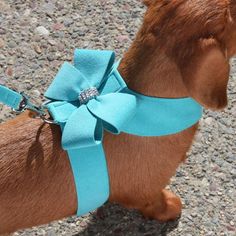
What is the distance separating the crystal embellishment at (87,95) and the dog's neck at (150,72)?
0.12 meters

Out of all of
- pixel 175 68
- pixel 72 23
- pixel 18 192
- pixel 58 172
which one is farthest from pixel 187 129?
pixel 72 23

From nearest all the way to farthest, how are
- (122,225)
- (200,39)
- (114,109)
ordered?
(200,39) → (114,109) → (122,225)

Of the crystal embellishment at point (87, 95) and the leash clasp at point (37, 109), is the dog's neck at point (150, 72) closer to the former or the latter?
the crystal embellishment at point (87, 95)

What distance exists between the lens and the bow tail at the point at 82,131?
6.16 feet

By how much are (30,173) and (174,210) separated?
889mm

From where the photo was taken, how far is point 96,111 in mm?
1929

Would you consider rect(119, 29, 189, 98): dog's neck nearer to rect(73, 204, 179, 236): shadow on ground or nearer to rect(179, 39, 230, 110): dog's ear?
rect(179, 39, 230, 110): dog's ear

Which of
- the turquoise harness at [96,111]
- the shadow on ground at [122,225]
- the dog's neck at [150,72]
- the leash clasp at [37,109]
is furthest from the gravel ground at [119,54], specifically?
the dog's neck at [150,72]

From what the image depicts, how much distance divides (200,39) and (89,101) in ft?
1.48

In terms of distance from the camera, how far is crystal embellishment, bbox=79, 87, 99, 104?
198 cm

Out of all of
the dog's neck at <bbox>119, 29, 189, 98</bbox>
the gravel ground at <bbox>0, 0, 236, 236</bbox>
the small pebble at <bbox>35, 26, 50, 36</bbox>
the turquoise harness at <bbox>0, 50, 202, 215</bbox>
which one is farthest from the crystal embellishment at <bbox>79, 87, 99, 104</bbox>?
the small pebble at <bbox>35, 26, 50, 36</bbox>

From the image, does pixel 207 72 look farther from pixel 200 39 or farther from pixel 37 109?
pixel 37 109

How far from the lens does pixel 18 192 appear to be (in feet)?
6.47

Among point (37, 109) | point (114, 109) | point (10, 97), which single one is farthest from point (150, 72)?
point (10, 97)
